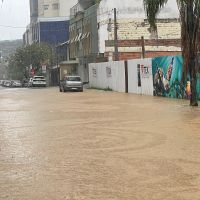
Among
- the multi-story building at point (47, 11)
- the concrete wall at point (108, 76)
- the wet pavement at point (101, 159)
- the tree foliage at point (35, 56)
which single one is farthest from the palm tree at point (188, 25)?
the multi-story building at point (47, 11)

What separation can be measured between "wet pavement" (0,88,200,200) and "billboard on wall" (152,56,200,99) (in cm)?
994

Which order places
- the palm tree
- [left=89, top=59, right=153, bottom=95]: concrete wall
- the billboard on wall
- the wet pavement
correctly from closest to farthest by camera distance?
the wet pavement → the palm tree → the billboard on wall → [left=89, top=59, right=153, bottom=95]: concrete wall

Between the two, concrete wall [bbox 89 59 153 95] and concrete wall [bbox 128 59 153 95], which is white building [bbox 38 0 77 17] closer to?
concrete wall [bbox 89 59 153 95]

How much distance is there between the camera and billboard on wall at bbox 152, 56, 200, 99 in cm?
2852

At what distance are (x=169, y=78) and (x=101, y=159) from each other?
803 inches

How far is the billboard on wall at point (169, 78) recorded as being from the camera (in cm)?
2852

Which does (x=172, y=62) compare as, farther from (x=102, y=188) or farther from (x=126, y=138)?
(x=102, y=188)

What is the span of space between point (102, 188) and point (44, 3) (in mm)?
119718

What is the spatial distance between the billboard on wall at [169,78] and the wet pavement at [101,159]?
9.94m

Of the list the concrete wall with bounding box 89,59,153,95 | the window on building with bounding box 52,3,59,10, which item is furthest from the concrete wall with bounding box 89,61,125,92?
the window on building with bounding box 52,3,59,10

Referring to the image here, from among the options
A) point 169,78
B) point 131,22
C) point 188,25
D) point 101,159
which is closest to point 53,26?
Answer: point 131,22

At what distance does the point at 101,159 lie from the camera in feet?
34.8

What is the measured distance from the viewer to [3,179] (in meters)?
8.88

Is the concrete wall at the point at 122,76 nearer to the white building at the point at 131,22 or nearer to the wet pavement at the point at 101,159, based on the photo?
the white building at the point at 131,22
